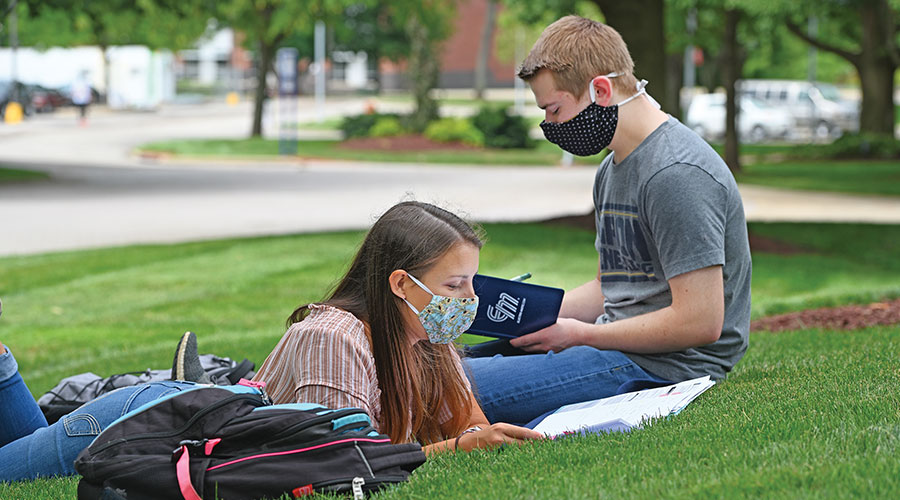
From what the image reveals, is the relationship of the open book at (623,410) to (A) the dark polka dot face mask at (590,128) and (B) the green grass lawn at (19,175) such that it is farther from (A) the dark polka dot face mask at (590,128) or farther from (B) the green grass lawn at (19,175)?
(B) the green grass lawn at (19,175)

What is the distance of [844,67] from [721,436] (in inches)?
2416

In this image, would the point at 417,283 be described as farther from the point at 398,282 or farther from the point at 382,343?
the point at 382,343

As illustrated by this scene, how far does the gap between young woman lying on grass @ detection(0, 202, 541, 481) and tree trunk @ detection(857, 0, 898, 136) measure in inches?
1102

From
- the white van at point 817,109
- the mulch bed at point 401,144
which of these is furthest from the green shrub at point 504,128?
the white van at point 817,109

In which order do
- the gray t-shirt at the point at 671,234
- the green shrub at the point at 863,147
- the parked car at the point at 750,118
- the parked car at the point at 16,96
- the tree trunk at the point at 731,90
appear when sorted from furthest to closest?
the parked car at the point at 16,96 < the parked car at the point at 750,118 < the green shrub at the point at 863,147 < the tree trunk at the point at 731,90 < the gray t-shirt at the point at 671,234

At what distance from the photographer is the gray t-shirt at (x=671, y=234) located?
3.79 metres

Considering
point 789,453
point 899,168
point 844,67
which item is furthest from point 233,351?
point 844,67

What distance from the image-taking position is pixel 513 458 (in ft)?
11.0

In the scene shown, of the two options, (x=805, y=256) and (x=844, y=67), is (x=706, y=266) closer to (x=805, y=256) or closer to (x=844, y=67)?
(x=805, y=256)

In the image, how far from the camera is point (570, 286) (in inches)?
420

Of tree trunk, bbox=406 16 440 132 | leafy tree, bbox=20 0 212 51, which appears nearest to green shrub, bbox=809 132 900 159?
tree trunk, bbox=406 16 440 132

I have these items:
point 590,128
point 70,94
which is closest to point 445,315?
point 590,128

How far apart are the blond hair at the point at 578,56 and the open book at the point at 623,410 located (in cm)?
107

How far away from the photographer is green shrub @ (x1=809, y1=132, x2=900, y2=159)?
1172 inches
